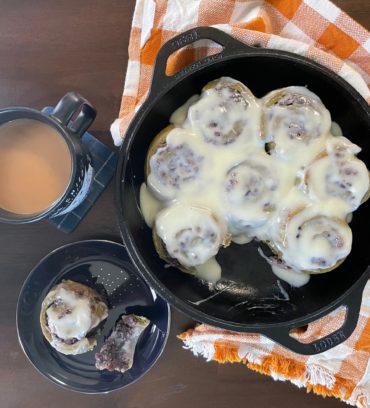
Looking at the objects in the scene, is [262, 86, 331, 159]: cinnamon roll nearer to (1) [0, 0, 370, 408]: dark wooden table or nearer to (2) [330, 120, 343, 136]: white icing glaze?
(2) [330, 120, 343, 136]: white icing glaze

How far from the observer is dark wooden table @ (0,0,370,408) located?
979 mm

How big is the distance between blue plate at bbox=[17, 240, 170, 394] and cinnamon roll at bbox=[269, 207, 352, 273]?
287 mm

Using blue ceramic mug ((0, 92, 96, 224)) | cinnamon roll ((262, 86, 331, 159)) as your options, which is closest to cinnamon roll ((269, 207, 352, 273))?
cinnamon roll ((262, 86, 331, 159))

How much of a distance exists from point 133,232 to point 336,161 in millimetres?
341

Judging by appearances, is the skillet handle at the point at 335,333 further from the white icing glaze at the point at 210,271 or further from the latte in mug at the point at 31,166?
the latte in mug at the point at 31,166

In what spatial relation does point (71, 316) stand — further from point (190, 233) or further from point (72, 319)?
point (190, 233)

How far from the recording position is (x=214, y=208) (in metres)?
0.87

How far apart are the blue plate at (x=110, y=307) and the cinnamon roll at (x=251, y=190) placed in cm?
26

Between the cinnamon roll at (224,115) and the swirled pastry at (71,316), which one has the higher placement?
the cinnamon roll at (224,115)

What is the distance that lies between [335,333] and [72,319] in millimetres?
457

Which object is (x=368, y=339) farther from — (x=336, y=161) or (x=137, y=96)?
(x=137, y=96)

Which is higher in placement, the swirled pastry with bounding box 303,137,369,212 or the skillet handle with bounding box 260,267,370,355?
the swirled pastry with bounding box 303,137,369,212

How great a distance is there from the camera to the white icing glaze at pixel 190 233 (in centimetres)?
85

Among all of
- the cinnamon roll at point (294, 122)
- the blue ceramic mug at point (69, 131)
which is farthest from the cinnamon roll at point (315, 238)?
the blue ceramic mug at point (69, 131)
